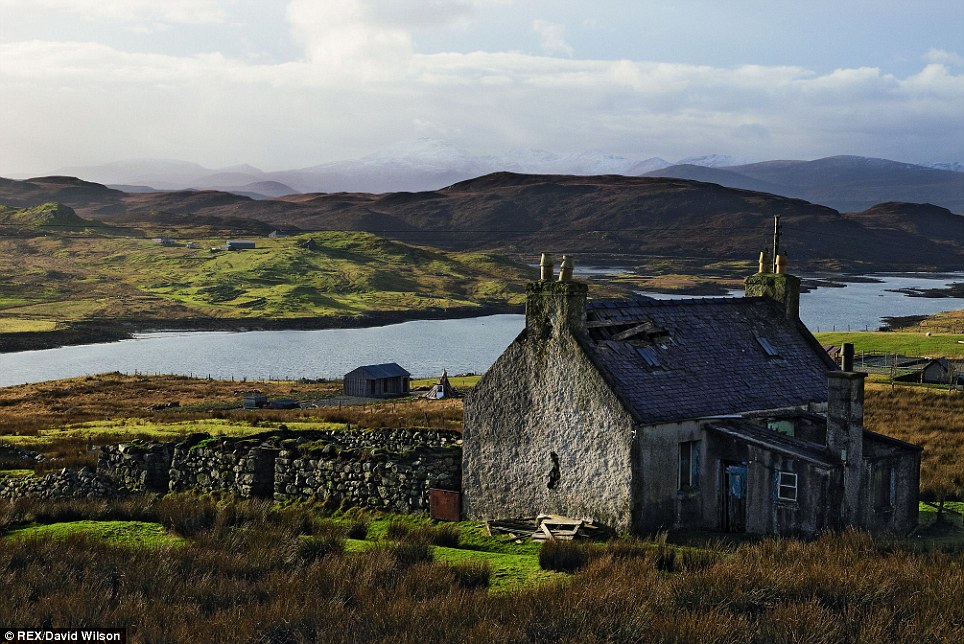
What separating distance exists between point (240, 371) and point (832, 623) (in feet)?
337

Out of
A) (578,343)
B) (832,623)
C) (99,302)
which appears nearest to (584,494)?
(578,343)

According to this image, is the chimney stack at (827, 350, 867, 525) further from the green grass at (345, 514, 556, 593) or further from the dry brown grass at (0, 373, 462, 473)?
the dry brown grass at (0, 373, 462, 473)

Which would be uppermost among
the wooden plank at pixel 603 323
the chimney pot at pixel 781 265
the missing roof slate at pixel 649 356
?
the chimney pot at pixel 781 265

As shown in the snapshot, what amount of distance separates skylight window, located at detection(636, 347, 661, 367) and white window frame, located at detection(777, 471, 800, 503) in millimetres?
3681

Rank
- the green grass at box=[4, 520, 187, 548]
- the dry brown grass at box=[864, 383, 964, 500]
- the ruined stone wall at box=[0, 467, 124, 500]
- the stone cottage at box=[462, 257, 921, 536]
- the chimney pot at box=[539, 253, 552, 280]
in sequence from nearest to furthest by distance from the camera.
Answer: the green grass at box=[4, 520, 187, 548] → the stone cottage at box=[462, 257, 921, 536] → the chimney pot at box=[539, 253, 552, 280] → the ruined stone wall at box=[0, 467, 124, 500] → the dry brown grass at box=[864, 383, 964, 500]

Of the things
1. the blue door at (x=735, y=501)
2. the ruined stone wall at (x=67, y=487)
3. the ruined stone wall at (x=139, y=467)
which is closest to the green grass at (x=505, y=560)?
the blue door at (x=735, y=501)

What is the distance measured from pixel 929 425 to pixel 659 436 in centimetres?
2057

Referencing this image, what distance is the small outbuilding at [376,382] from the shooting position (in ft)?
245

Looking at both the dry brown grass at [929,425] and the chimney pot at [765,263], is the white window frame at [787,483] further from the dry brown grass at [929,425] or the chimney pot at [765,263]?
the chimney pot at [765,263]

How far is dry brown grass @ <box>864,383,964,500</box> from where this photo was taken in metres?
26.0

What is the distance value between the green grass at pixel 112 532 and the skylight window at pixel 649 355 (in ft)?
34.3

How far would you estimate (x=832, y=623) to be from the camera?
11758 millimetres

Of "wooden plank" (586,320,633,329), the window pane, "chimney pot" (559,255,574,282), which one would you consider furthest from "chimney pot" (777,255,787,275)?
the window pane

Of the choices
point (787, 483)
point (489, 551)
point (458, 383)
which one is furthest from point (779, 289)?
point (458, 383)
